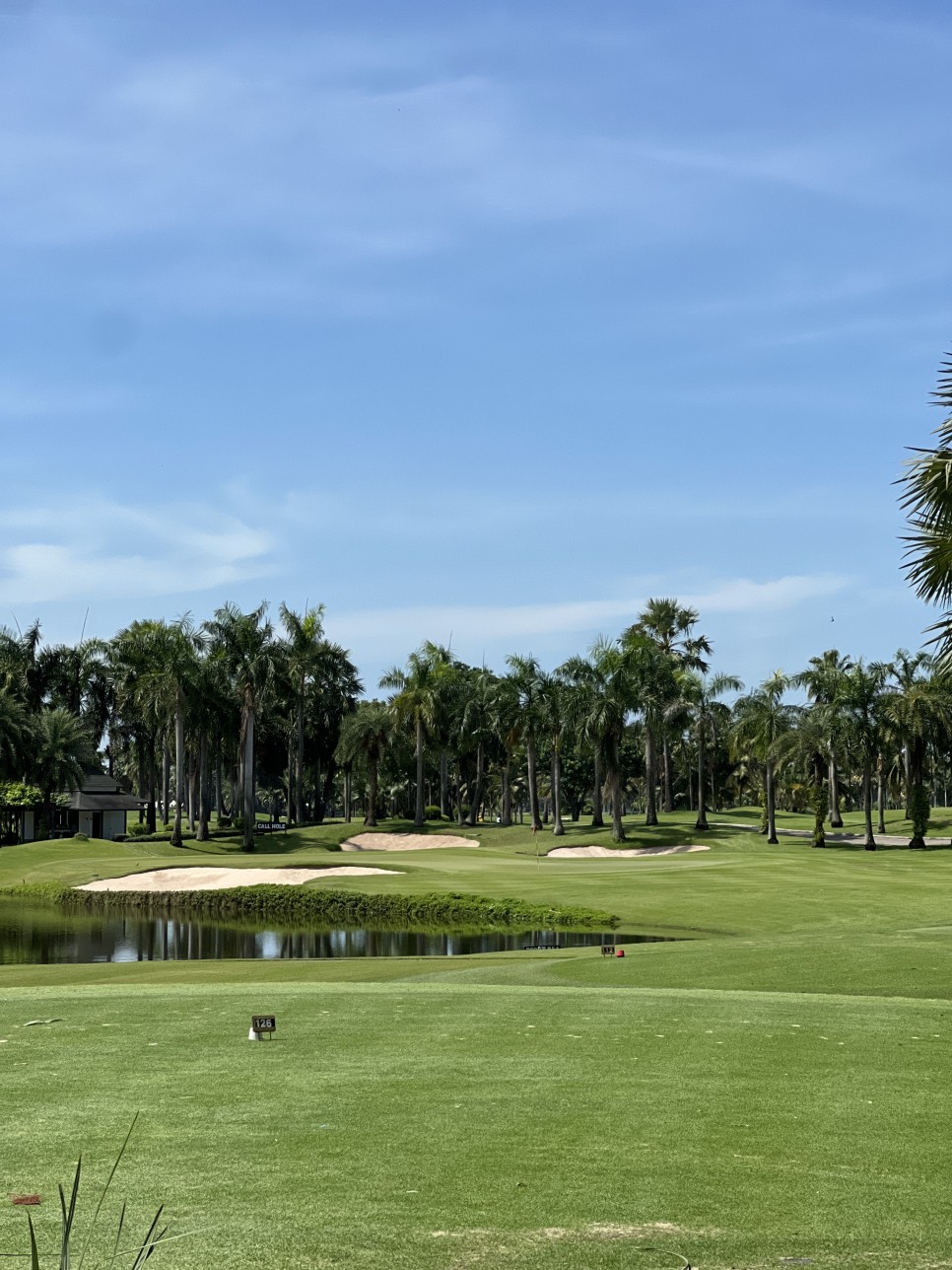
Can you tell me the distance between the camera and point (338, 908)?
46750 mm

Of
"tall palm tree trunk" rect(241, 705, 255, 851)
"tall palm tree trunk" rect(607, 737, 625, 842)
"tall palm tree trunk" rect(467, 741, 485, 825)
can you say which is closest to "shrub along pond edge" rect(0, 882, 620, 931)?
"tall palm tree trunk" rect(241, 705, 255, 851)

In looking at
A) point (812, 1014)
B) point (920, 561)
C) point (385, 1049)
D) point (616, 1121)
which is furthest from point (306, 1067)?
point (920, 561)

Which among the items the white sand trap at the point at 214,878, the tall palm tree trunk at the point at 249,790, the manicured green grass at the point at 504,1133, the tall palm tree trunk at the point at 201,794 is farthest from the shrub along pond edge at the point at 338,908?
the manicured green grass at the point at 504,1133

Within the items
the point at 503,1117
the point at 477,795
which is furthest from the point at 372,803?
the point at 503,1117

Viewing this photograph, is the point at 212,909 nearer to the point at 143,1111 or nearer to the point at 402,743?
the point at 143,1111

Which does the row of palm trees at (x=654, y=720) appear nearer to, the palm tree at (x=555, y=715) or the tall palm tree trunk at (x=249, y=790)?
the palm tree at (x=555, y=715)

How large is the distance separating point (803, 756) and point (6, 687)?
5435 centimetres

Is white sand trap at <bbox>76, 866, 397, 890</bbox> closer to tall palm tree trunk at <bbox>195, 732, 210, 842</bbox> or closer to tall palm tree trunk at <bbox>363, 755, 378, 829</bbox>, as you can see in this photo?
tall palm tree trunk at <bbox>195, 732, 210, 842</bbox>

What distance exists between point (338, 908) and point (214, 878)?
10.6 metres

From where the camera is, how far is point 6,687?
90.8 meters

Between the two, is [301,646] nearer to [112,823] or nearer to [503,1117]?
[112,823]

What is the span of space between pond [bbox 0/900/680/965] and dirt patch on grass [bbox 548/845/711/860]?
31.1 m

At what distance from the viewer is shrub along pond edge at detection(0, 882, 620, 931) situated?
41781 mm

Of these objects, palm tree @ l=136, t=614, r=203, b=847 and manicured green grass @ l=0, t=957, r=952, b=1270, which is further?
palm tree @ l=136, t=614, r=203, b=847
